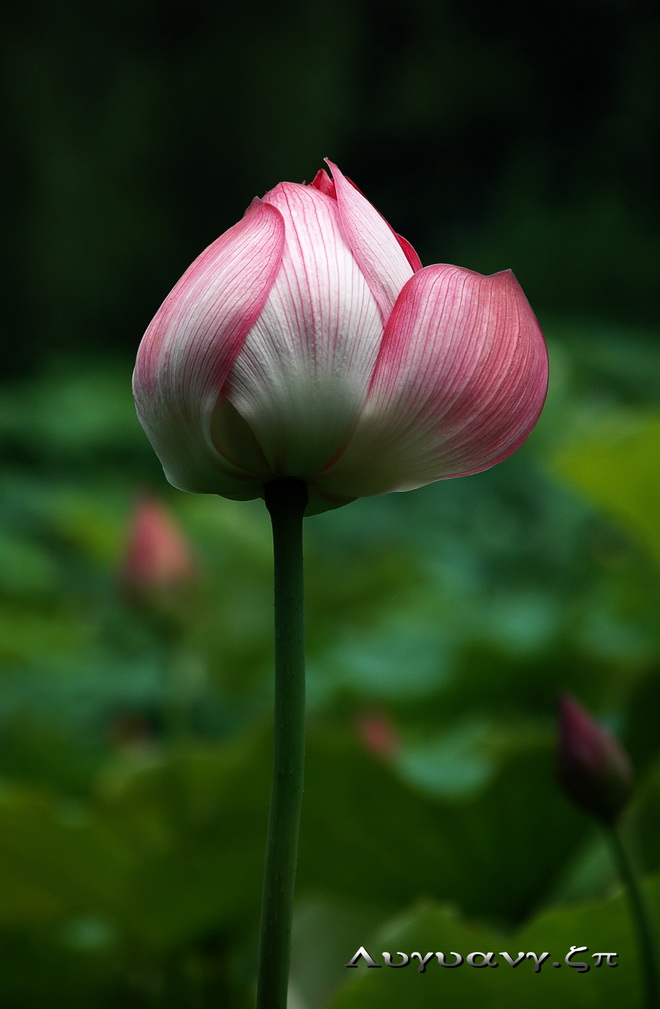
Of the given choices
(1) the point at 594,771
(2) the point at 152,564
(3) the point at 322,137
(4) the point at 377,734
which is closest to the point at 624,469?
(4) the point at 377,734

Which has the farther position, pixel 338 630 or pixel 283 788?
pixel 338 630

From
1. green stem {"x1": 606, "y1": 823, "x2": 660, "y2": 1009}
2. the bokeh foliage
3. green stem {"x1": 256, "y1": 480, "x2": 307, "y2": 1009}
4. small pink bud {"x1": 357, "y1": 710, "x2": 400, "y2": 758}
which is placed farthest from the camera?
small pink bud {"x1": 357, "y1": 710, "x2": 400, "y2": 758}

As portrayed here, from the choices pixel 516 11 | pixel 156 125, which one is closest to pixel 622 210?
pixel 516 11

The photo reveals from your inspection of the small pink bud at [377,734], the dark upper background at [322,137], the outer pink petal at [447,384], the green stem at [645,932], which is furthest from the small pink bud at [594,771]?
the dark upper background at [322,137]

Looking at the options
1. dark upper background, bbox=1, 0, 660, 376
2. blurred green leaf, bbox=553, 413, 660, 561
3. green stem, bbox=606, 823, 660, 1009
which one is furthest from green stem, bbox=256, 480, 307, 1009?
dark upper background, bbox=1, 0, 660, 376

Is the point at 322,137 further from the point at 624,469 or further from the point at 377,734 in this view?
the point at 377,734

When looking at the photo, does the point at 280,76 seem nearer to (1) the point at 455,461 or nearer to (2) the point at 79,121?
(2) the point at 79,121

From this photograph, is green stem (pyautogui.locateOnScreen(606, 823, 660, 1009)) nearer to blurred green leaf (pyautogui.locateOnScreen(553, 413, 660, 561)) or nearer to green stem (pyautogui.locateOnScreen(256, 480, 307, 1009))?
green stem (pyautogui.locateOnScreen(256, 480, 307, 1009))
